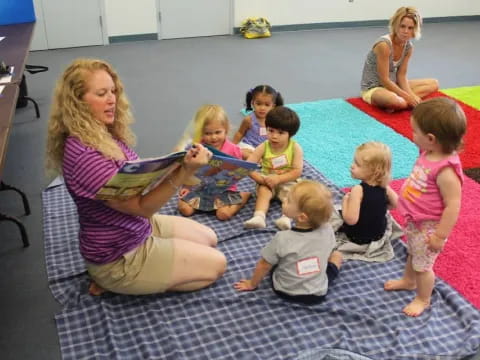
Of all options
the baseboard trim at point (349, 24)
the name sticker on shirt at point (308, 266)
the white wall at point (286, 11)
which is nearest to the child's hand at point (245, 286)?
the name sticker on shirt at point (308, 266)

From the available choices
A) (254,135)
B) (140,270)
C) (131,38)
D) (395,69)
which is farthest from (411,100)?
(131,38)

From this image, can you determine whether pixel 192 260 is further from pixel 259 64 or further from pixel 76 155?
pixel 259 64

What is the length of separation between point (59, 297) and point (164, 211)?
0.76 m

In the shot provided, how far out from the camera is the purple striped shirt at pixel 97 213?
1.76m

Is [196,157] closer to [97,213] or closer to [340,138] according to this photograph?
[97,213]

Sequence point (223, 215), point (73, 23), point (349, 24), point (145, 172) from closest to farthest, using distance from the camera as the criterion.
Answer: point (145, 172) < point (223, 215) < point (73, 23) < point (349, 24)

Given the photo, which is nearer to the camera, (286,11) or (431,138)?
(431,138)

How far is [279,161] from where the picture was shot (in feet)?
8.80

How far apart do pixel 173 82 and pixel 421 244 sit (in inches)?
130

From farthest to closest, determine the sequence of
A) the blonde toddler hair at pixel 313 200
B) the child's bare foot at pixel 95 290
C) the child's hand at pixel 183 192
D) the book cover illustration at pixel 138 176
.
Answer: the child's hand at pixel 183 192 < the child's bare foot at pixel 95 290 < the blonde toddler hair at pixel 313 200 < the book cover illustration at pixel 138 176

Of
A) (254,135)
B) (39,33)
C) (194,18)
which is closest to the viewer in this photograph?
(254,135)

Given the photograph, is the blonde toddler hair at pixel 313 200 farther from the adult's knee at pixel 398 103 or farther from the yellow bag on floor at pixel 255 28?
the yellow bag on floor at pixel 255 28

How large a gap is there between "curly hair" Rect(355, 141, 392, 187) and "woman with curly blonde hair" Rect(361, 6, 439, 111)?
2099 millimetres

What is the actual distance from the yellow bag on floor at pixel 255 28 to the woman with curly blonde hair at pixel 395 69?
235 centimetres
